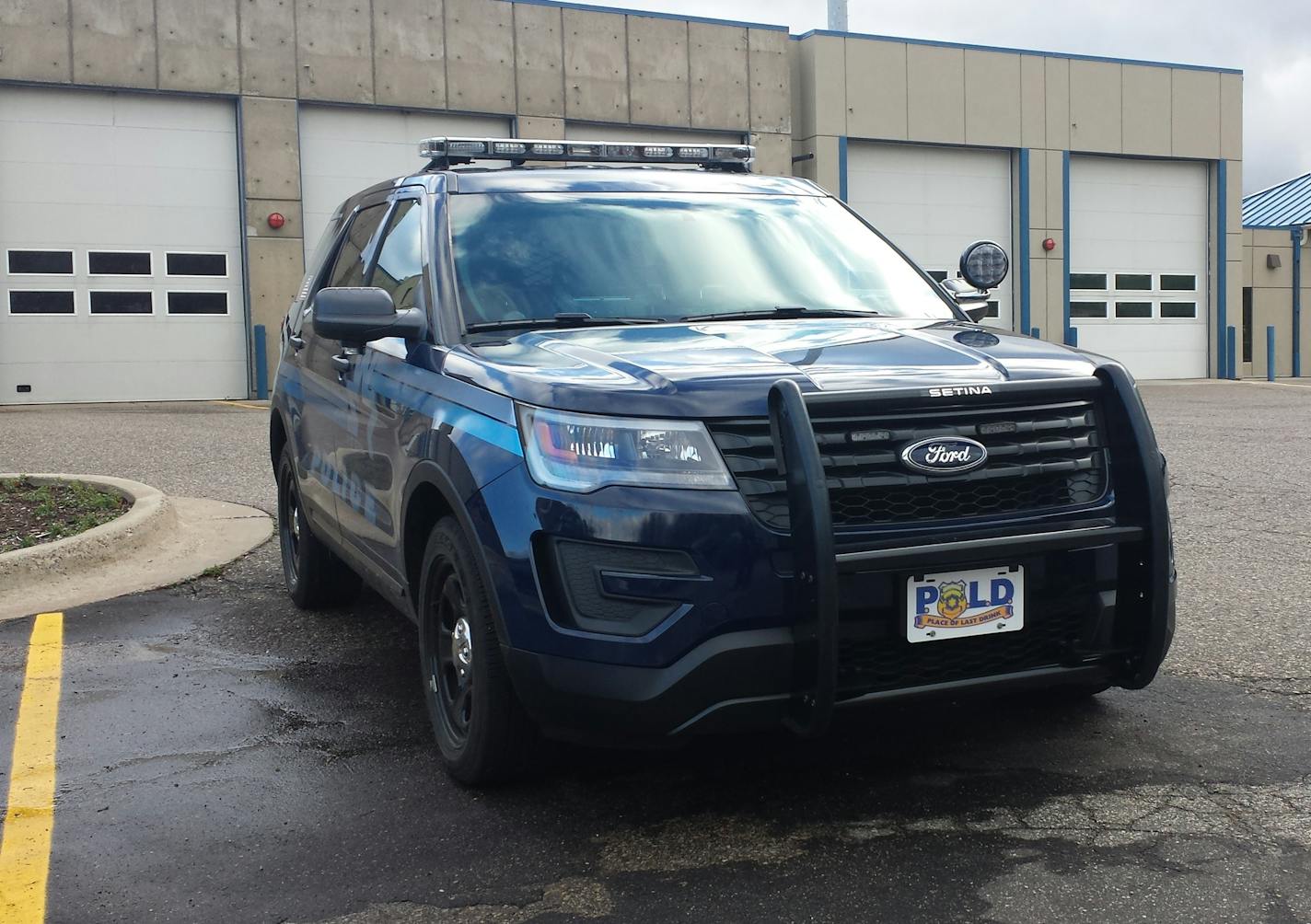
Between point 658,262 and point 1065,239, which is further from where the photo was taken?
point 1065,239

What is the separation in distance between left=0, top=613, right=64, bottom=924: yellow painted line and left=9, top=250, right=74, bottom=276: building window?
56.4 feet

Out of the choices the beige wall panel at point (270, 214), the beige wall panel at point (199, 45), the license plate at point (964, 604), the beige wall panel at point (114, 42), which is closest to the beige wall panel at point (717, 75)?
the beige wall panel at point (270, 214)

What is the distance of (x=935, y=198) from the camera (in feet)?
91.0

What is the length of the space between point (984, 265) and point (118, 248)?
18.8 metres

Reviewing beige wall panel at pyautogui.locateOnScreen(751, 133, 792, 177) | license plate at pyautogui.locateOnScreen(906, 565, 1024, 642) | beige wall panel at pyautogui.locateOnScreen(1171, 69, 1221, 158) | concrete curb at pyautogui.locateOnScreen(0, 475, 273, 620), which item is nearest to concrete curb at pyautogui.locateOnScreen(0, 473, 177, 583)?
concrete curb at pyautogui.locateOnScreen(0, 475, 273, 620)

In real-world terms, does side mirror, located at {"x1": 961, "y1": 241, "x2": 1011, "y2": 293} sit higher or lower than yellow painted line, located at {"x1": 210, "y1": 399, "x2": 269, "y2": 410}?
higher

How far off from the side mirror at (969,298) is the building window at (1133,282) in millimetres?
25618

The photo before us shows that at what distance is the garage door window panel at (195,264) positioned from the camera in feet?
72.1

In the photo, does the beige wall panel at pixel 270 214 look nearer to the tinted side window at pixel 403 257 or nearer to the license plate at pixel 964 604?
the tinted side window at pixel 403 257

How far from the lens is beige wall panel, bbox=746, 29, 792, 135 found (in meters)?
26.2

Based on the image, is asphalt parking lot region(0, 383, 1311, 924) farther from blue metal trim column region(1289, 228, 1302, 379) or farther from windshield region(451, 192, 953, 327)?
blue metal trim column region(1289, 228, 1302, 379)

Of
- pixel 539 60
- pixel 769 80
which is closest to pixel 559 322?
pixel 539 60

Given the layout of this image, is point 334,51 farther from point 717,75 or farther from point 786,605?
point 786,605

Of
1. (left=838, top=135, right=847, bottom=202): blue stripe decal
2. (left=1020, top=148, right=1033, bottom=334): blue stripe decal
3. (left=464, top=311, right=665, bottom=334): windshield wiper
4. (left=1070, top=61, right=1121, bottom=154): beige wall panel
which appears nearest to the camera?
(left=464, top=311, right=665, bottom=334): windshield wiper
